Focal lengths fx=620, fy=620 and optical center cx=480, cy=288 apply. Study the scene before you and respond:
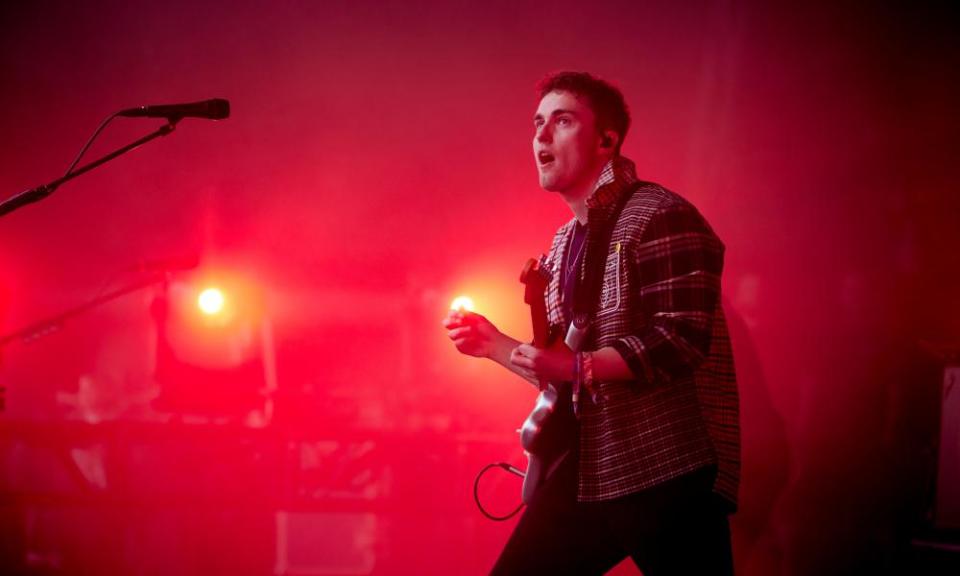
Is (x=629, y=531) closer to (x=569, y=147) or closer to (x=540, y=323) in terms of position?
(x=540, y=323)

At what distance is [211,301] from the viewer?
3162 mm

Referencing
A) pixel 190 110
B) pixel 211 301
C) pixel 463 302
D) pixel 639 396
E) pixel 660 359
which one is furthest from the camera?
pixel 211 301

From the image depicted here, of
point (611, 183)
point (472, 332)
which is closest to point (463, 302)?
point (472, 332)

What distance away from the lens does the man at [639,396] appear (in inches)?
49.0

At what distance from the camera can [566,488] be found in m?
1.47

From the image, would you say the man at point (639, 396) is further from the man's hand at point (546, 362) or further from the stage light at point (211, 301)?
the stage light at point (211, 301)

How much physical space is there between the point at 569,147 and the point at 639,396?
2.21ft

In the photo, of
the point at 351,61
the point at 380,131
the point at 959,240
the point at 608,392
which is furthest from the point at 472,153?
the point at 959,240

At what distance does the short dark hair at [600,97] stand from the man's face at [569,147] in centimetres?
2

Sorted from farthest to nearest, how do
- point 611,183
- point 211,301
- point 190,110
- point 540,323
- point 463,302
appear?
point 211,301 → point 463,302 → point 190,110 → point 540,323 → point 611,183

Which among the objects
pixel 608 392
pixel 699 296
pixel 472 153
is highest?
pixel 472 153

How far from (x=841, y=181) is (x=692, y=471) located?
1.87 meters

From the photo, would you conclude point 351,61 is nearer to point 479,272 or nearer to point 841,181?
point 479,272

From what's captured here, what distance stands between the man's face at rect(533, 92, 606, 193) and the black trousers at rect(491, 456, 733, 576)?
2.32ft
